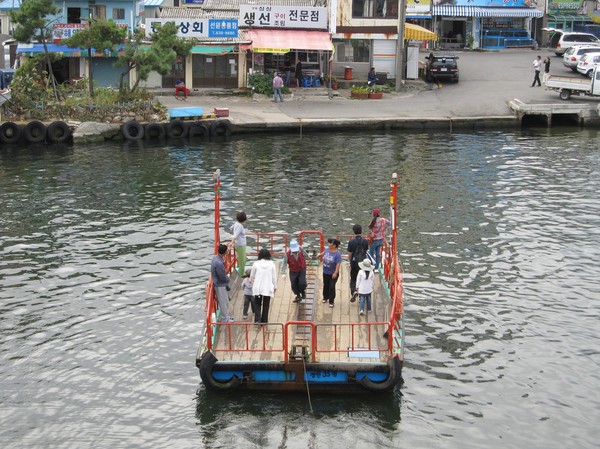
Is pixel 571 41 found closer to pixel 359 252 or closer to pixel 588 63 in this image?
pixel 588 63

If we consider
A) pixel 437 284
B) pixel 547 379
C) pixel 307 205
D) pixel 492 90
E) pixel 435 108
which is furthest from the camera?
pixel 492 90

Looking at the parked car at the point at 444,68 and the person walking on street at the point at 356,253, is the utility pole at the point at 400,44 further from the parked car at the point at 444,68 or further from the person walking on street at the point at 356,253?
the person walking on street at the point at 356,253

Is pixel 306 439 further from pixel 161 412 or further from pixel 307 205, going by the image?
pixel 307 205

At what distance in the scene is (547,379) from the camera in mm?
18859

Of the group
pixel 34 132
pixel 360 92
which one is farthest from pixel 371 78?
pixel 34 132

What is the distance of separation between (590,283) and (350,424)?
420 inches

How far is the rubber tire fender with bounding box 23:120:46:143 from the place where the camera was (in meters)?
46.0

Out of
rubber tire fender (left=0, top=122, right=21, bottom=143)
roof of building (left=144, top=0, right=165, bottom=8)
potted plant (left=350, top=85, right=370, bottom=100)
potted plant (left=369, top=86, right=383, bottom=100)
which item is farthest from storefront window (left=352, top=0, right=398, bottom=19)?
rubber tire fender (left=0, top=122, right=21, bottom=143)

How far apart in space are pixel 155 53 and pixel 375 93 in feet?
46.2

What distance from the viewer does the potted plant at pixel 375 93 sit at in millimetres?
55312

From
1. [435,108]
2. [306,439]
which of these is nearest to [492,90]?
[435,108]

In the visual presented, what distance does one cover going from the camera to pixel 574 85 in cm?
5312

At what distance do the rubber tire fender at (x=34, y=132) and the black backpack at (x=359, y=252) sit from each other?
2964cm

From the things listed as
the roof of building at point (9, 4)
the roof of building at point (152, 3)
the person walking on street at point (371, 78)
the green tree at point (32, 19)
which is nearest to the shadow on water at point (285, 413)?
the green tree at point (32, 19)
